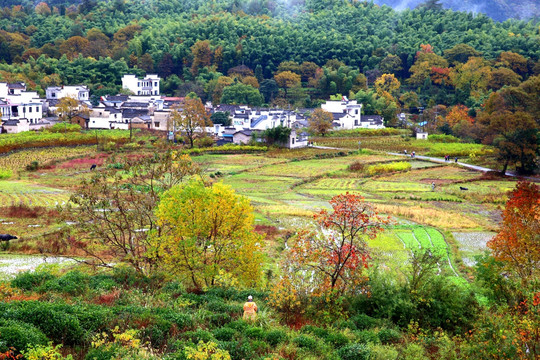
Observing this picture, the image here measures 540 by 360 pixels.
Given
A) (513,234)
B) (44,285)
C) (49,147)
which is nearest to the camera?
(44,285)

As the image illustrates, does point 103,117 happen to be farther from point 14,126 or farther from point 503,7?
point 503,7

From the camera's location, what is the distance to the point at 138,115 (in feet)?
182

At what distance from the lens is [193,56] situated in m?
82.2

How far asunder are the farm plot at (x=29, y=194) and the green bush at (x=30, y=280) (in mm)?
13389

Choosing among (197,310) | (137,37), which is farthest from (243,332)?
(137,37)

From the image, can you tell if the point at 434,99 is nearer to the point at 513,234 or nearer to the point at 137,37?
the point at 137,37

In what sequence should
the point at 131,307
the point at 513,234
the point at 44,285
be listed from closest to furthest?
1. the point at 131,307
2. the point at 44,285
3. the point at 513,234

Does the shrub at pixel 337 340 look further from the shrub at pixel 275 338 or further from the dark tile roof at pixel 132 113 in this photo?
the dark tile roof at pixel 132 113

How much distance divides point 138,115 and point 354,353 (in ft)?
162

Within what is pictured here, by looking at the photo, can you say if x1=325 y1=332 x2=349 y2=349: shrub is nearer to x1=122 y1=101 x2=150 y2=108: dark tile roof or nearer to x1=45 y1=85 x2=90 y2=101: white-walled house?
x1=122 y1=101 x2=150 y2=108: dark tile roof

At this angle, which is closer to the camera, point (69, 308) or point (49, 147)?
point (69, 308)

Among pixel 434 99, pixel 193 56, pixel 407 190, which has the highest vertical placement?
pixel 193 56

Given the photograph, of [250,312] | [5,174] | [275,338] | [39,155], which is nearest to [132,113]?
[39,155]

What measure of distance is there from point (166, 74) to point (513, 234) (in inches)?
2865
